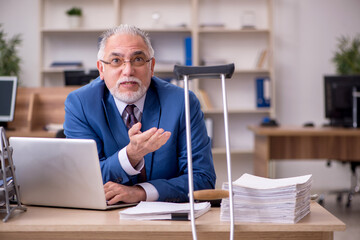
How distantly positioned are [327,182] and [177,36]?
237 cm

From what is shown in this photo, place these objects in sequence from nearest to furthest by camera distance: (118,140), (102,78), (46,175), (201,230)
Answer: (201,230) → (46,175) → (118,140) → (102,78)

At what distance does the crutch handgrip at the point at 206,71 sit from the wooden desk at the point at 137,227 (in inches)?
14.0

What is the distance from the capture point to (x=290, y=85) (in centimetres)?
555

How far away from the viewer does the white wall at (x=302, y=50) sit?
5.50 m

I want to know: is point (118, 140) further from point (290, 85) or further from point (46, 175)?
point (290, 85)

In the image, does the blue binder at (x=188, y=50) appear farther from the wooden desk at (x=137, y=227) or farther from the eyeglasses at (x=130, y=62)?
the wooden desk at (x=137, y=227)

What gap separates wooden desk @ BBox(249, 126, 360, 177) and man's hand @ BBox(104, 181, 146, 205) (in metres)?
2.81

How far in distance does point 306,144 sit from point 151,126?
278cm

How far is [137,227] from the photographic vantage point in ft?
3.90

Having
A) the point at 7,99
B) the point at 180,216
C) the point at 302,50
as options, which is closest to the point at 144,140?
the point at 180,216

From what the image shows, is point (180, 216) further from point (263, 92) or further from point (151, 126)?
point (263, 92)

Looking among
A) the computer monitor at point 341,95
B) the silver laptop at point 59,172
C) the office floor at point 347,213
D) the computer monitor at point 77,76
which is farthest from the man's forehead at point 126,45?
the computer monitor at point 341,95

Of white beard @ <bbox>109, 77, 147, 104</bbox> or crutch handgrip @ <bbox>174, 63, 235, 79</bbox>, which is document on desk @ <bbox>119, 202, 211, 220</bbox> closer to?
crutch handgrip @ <bbox>174, 63, 235, 79</bbox>

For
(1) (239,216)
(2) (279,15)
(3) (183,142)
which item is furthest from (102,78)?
(2) (279,15)
